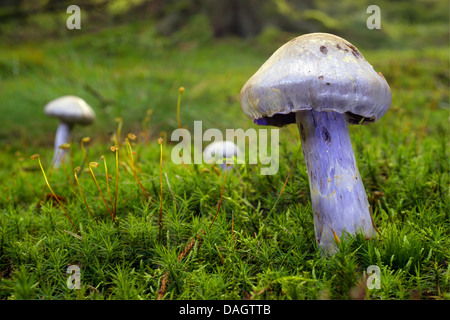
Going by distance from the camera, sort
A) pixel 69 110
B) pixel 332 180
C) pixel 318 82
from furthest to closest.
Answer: pixel 69 110 → pixel 332 180 → pixel 318 82

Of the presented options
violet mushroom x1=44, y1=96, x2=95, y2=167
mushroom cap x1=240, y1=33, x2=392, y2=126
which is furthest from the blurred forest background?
mushroom cap x1=240, y1=33, x2=392, y2=126

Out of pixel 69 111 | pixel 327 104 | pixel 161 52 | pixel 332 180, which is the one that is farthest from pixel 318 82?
pixel 161 52

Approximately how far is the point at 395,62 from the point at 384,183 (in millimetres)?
6232

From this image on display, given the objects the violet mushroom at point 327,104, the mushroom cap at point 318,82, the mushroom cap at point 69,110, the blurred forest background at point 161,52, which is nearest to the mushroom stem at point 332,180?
the violet mushroom at point 327,104

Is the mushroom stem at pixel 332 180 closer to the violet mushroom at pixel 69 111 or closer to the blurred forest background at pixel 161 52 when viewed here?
the blurred forest background at pixel 161 52

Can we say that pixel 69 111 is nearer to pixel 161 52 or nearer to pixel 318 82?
pixel 161 52

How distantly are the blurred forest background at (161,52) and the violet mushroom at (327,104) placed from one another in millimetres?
2444

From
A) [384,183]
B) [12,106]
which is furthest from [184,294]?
[12,106]

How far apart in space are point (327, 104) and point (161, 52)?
16.3 feet

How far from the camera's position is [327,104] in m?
1.60

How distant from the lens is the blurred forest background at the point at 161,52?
5289 mm

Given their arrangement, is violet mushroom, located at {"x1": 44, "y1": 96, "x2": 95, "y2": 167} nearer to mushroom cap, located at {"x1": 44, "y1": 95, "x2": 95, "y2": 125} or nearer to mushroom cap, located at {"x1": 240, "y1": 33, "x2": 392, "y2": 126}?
mushroom cap, located at {"x1": 44, "y1": 95, "x2": 95, "y2": 125}

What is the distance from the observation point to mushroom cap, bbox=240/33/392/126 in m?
1.57

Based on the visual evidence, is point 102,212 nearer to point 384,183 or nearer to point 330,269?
point 330,269
